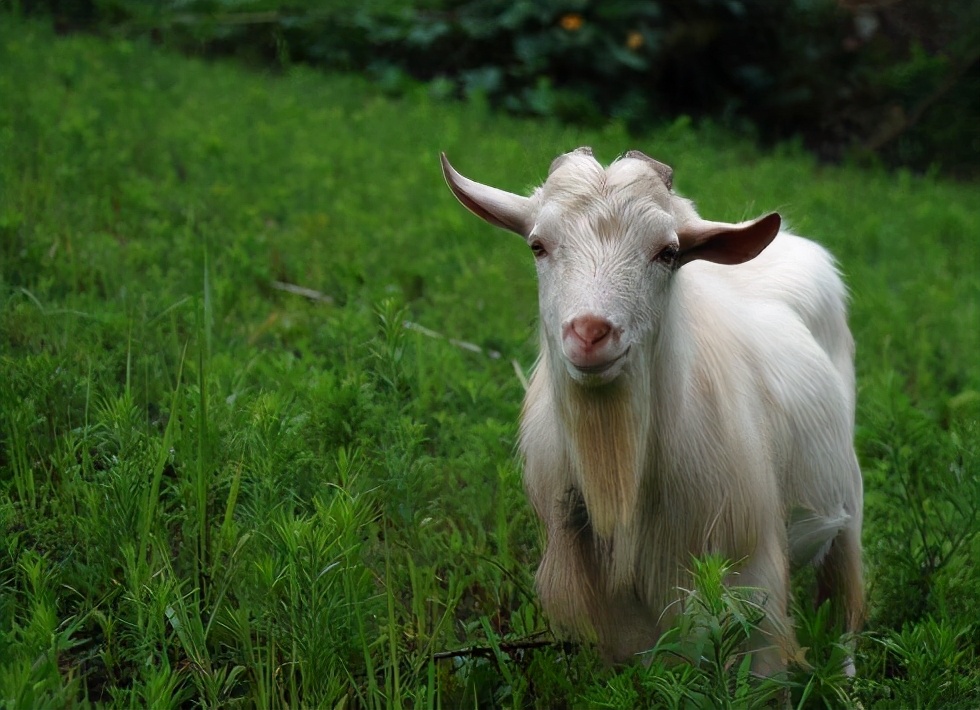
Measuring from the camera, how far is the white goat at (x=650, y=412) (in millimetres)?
3100

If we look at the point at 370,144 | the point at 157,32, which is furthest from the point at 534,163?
the point at 157,32

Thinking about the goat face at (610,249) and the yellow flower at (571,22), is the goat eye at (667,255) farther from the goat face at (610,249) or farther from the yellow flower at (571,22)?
the yellow flower at (571,22)

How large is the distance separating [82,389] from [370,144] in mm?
5418

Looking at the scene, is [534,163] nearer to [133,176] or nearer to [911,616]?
[911,616]

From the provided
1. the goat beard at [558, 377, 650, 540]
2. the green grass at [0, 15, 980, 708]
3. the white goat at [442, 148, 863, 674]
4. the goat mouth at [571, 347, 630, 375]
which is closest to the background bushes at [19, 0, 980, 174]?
the green grass at [0, 15, 980, 708]

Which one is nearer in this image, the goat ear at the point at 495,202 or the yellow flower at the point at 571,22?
the goat ear at the point at 495,202

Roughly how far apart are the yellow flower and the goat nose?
10559 mm

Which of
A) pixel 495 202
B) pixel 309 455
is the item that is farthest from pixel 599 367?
pixel 309 455

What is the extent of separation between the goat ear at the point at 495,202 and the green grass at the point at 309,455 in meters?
0.58

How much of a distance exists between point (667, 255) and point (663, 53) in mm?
10765

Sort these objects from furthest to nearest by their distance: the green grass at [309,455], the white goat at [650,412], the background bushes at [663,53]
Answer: the background bushes at [663,53], the green grass at [309,455], the white goat at [650,412]

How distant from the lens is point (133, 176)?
23.9ft

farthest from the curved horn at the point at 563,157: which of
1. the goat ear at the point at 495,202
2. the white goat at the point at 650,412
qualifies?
the goat ear at the point at 495,202

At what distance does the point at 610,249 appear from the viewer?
3070mm
